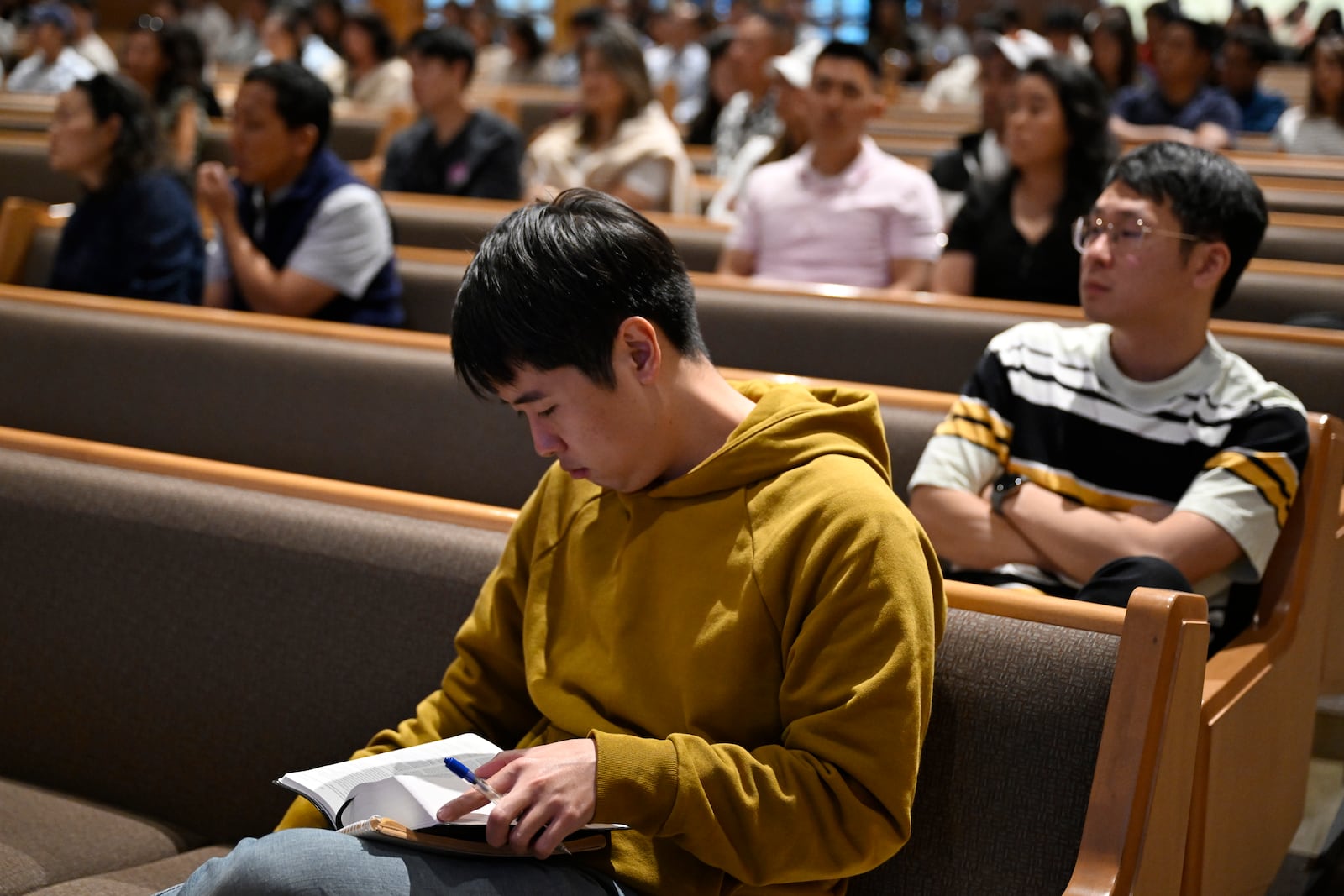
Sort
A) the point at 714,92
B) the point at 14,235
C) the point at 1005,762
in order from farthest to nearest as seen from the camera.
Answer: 1. the point at 714,92
2. the point at 14,235
3. the point at 1005,762

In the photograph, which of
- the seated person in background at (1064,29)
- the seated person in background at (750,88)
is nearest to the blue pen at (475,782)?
the seated person in background at (750,88)

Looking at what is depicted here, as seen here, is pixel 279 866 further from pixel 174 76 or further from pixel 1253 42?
pixel 1253 42

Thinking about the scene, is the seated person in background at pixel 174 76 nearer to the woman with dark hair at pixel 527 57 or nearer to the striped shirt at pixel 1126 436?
the woman with dark hair at pixel 527 57

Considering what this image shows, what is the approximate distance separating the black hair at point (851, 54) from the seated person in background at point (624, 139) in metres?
0.95

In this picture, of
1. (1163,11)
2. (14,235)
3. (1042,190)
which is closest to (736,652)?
(1042,190)

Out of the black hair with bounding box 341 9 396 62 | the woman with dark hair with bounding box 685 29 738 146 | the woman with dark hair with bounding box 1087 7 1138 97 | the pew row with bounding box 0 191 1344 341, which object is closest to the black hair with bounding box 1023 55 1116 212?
the pew row with bounding box 0 191 1344 341

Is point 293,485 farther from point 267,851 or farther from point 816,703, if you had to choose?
point 816,703

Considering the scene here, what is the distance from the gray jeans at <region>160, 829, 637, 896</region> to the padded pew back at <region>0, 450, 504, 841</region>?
54 centimetres

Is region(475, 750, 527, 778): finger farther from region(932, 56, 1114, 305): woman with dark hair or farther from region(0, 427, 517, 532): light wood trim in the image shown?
region(932, 56, 1114, 305): woman with dark hair

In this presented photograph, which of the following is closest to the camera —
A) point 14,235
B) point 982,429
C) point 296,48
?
point 982,429

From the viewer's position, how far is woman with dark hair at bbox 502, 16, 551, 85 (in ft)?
31.6

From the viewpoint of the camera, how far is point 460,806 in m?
1.10

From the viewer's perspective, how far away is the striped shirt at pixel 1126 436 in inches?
69.0

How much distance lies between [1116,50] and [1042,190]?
429cm
